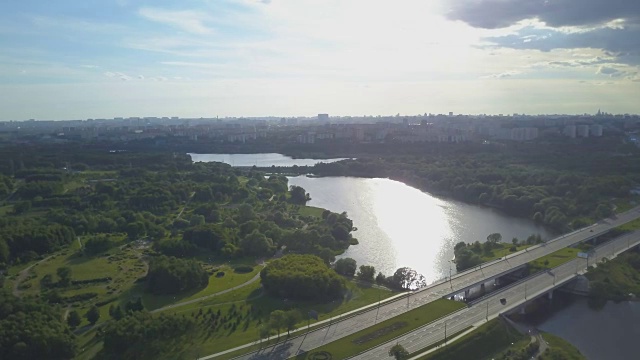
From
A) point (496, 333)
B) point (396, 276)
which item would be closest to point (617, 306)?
point (496, 333)

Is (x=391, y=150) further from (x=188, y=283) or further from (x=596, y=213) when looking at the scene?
(x=188, y=283)

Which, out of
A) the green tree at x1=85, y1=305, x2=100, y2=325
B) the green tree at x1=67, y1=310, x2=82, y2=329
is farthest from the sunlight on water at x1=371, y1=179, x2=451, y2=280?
the green tree at x1=67, y1=310, x2=82, y2=329

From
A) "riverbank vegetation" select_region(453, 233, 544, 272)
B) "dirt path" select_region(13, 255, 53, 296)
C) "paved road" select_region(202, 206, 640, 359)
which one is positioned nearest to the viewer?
"paved road" select_region(202, 206, 640, 359)

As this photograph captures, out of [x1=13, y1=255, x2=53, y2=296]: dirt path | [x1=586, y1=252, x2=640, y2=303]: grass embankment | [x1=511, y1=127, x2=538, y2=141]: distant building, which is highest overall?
[x1=511, y1=127, x2=538, y2=141]: distant building

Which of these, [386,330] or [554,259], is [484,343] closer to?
[386,330]

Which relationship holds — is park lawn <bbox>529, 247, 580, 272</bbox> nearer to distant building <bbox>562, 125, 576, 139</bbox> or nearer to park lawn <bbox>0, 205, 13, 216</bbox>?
park lawn <bbox>0, 205, 13, 216</bbox>
